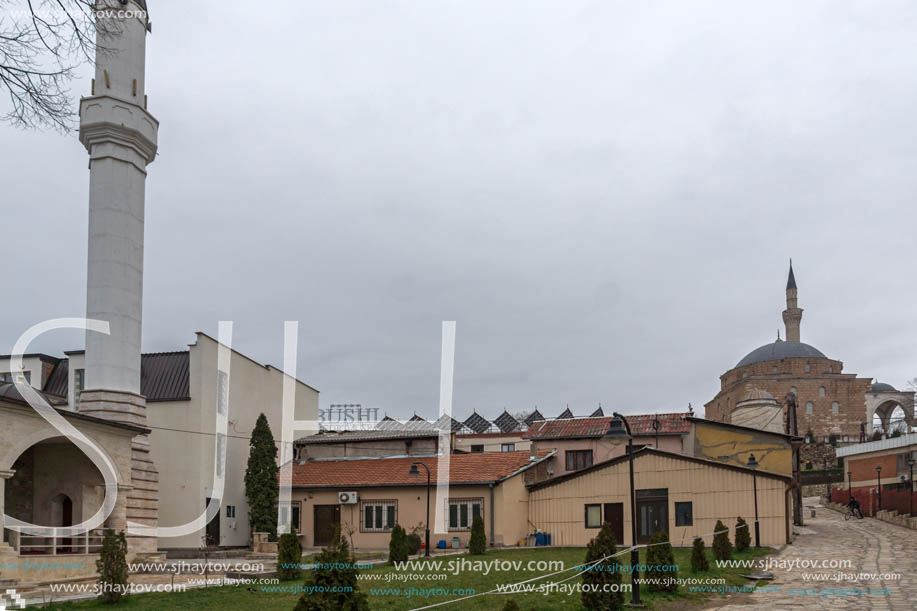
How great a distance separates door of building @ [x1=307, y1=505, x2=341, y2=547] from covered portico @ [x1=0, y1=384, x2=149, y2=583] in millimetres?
11200

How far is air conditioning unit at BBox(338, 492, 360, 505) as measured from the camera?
32.8 m

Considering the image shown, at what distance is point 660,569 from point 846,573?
5951 millimetres

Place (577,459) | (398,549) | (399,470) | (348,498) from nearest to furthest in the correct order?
(398,549), (348,498), (399,470), (577,459)

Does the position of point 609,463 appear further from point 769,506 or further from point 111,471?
point 111,471

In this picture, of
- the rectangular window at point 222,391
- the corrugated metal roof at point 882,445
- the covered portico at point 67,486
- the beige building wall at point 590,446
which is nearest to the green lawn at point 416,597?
the covered portico at point 67,486

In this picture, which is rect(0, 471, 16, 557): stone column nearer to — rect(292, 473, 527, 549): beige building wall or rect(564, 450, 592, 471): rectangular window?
rect(292, 473, 527, 549): beige building wall

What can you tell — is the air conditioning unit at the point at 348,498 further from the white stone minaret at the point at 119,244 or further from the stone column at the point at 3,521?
the stone column at the point at 3,521

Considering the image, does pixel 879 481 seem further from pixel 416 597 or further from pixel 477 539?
pixel 416 597

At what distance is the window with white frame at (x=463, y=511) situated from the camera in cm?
3183

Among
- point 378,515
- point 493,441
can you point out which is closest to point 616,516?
point 378,515

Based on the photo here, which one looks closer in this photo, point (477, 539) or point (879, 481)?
point (477, 539)

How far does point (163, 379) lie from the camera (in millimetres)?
33500

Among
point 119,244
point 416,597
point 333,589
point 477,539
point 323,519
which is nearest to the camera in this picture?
point 333,589

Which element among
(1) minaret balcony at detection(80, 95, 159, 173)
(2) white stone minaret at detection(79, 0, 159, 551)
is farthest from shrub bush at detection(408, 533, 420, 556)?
(1) minaret balcony at detection(80, 95, 159, 173)
